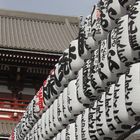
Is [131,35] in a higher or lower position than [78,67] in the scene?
lower

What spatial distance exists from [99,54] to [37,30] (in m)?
14.1

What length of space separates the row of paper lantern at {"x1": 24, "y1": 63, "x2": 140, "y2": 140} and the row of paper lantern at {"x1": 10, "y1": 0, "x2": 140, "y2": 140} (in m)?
0.18

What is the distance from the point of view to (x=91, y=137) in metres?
5.69

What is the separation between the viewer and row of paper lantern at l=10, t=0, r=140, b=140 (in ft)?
15.6

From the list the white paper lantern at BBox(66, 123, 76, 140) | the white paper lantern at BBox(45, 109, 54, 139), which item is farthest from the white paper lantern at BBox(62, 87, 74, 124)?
the white paper lantern at BBox(45, 109, 54, 139)

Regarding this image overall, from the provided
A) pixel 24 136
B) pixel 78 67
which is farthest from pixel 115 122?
pixel 24 136

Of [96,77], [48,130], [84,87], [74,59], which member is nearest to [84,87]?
[84,87]

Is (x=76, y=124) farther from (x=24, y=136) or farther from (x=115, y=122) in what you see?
(x=24, y=136)

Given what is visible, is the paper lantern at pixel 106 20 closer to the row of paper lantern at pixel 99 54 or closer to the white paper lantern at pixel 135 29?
the row of paper lantern at pixel 99 54

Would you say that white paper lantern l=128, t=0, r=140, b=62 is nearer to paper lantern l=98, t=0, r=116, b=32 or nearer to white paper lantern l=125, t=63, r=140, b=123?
white paper lantern l=125, t=63, r=140, b=123

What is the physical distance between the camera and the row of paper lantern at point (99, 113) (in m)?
4.55

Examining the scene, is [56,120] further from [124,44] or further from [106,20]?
[124,44]

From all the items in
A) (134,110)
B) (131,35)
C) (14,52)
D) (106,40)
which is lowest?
(134,110)

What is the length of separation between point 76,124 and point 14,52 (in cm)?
793
